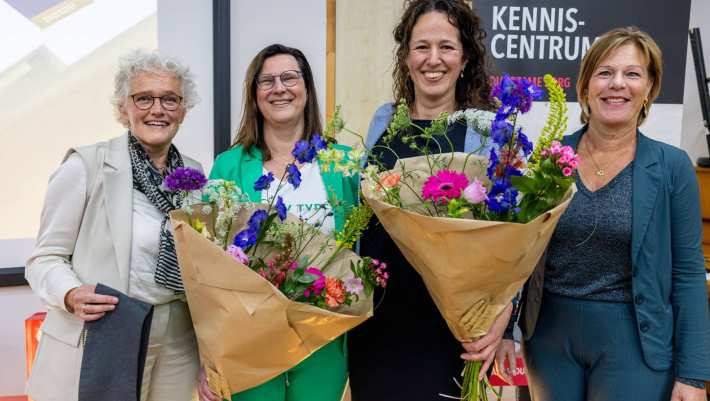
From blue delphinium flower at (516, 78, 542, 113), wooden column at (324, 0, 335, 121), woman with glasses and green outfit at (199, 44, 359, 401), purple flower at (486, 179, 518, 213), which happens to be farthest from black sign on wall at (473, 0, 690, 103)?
purple flower at (486, 179, 518, 213)

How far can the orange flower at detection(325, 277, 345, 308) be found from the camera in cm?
116

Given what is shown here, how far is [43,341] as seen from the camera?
152 centimetres

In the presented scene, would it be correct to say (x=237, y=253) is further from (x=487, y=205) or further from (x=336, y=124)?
(x=487, y=205)

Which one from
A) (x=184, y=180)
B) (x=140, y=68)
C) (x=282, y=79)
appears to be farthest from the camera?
(x=282, y=79)

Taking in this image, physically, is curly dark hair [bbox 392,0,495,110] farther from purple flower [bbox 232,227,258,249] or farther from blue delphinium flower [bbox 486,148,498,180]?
purple flower [bbox 232,227,258,249]

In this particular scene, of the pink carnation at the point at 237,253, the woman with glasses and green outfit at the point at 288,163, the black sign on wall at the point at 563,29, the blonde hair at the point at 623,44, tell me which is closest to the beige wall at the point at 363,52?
the black sign on wall at the point at 563,29

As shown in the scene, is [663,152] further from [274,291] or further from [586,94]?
[274,291]

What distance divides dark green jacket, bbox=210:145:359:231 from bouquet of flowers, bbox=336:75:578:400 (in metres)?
0.41

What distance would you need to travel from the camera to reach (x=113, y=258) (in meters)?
1.44

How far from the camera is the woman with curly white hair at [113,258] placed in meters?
1.41

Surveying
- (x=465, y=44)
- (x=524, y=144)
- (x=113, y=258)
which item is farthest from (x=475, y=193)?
(x=113, y=258)

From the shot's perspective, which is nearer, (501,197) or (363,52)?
(501,197)

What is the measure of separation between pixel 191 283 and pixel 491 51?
85.1 inches

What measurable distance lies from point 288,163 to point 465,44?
2.08 feet
